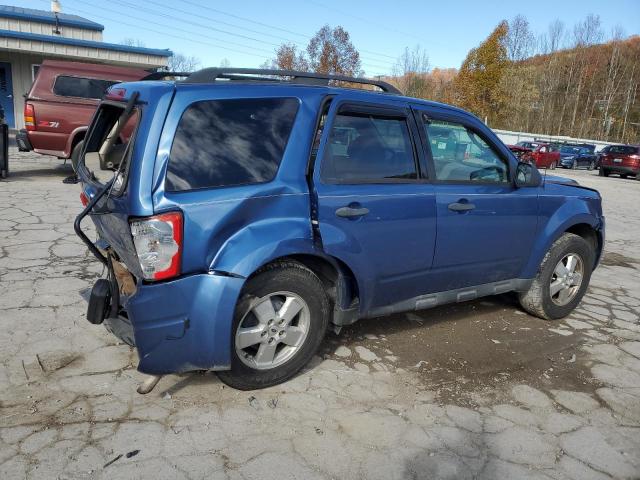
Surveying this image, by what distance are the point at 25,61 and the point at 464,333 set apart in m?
20.1

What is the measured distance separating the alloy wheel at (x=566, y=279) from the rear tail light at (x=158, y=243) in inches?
136

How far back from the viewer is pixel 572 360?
13.0ft

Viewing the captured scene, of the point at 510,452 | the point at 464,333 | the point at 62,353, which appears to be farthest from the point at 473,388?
the point at 62,353

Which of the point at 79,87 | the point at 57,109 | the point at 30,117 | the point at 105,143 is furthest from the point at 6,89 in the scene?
the point at 105,143

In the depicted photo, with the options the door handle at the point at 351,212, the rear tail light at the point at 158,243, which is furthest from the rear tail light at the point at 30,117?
the door handle at the point at 351,212

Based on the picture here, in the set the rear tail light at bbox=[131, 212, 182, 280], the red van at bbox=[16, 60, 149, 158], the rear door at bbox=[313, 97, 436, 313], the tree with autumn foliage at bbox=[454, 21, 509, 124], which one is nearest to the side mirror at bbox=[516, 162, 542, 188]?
the rear door at bbox=[313, 97, 436, 313]

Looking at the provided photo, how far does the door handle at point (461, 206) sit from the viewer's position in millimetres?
3723

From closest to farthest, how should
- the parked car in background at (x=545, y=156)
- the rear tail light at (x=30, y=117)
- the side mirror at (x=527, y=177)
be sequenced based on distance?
the side mirror at (x=527, y=177) → the rear tail light at (x=30, y=117) → the parked car in background at (x=545, y=156)

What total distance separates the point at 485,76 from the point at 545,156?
35.0 ft

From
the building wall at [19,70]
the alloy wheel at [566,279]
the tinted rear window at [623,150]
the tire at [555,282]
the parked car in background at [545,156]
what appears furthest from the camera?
the parked car in background at [545,156]

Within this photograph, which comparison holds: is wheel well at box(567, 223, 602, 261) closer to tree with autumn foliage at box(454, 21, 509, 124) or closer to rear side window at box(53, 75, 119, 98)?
rear side window at box(53, 75, 119, 98)

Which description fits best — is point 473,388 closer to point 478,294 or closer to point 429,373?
point 429,373

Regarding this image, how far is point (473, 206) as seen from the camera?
3.84m

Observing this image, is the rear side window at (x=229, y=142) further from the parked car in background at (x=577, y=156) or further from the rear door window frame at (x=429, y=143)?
the parked car in background at (x=577, y=156)
